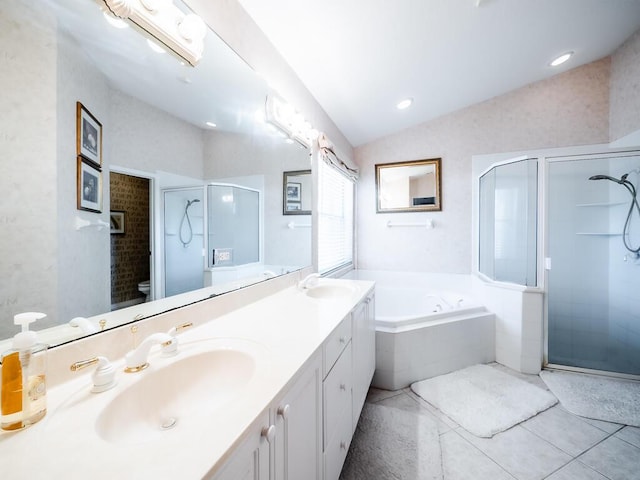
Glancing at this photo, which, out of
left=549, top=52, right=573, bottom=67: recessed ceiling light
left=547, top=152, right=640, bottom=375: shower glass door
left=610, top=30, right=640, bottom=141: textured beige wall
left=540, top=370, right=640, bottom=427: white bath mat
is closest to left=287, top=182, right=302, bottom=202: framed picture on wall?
left=547, top=152, right=640, bottom=375: shower glass door

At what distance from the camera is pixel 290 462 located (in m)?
0.72

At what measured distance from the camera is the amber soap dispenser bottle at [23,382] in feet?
1.64

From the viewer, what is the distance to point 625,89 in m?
2.35

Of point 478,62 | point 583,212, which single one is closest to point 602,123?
point 583,212

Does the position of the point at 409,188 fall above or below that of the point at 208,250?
above

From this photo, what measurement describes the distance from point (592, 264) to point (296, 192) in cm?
297

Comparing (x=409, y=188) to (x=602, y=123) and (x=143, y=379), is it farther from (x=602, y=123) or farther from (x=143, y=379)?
(x=143, y=379)

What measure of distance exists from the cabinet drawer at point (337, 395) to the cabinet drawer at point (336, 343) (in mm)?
38

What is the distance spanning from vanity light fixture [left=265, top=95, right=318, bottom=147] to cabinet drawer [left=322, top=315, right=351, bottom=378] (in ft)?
4.10

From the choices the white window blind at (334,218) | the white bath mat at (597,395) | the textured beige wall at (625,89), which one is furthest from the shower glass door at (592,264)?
the white window blind at (334,218)

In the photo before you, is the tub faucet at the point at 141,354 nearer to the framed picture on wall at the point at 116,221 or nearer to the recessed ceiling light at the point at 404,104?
the framed picture on wall at the point at 116,221

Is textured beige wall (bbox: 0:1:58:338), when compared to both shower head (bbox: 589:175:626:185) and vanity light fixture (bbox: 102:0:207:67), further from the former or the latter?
shower head (bbox: 589:175:626:185)

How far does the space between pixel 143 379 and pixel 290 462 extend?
1.50 feet

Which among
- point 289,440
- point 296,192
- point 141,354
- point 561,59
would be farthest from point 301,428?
point 561,59
